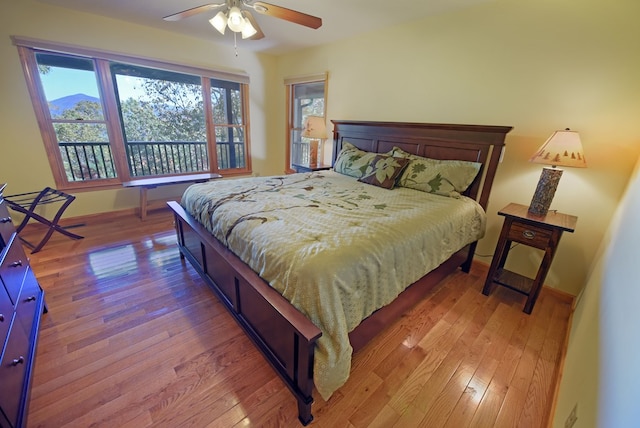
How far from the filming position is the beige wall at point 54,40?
2.65 meters

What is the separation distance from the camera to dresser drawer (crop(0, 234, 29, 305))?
4.22 feet

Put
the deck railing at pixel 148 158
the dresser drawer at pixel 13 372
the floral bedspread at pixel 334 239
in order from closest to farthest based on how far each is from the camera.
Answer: the dresser drawer at pixel 13 372 < the floral bedspread at pixel 334 239 < the deck railing at pixel 148 158

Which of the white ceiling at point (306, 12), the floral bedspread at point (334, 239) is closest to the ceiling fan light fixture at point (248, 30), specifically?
the white ceiling at point (306, 12)

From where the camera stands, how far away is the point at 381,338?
67.7 inches

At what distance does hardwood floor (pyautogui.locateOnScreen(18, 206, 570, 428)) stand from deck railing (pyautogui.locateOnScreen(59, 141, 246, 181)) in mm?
1709

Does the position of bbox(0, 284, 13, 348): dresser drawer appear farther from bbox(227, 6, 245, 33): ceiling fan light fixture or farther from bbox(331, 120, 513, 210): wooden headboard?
bbox(331, 120, 513, 210): wooden headboard

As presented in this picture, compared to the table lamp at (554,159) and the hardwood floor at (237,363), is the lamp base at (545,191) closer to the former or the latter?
the table lamp at (554,159)

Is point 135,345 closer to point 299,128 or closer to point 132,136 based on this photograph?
point 132,136

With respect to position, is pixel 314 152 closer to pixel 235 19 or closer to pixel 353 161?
pixel 353 161

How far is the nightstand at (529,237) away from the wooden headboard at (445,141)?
33 cm

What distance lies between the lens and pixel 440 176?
2.35m

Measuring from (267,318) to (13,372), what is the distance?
107 centimetres

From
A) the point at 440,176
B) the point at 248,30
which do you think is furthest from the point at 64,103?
the point at 440,176

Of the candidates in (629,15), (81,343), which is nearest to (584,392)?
(629,15)
